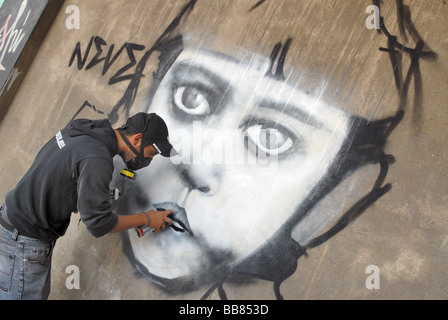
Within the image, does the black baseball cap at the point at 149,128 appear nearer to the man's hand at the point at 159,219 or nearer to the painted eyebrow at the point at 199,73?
the man's hand at the point at 159,219

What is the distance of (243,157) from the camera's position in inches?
121

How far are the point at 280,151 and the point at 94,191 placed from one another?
1407mm

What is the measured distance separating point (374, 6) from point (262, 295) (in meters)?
2.33

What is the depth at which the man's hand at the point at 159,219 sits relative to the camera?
2.81m

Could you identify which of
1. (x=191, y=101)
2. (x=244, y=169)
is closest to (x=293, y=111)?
(x=244, y=169)

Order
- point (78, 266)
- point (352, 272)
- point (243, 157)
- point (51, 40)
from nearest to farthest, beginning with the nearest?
point (352, 272) < point (243, 157) < point (78, 266) < point (51, 40)

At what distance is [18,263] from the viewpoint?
8.52ft

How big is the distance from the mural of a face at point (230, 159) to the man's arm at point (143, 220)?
0.75 feet

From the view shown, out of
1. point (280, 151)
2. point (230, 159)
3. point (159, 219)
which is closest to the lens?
point (159, 219)

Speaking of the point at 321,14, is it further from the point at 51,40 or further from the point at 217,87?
the point at 51,40

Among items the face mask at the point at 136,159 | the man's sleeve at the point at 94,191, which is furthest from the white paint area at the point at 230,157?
the man's sleeve at the point at 94,191

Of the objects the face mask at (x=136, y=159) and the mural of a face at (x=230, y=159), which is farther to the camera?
the mural of a face at (x=230, y=159)

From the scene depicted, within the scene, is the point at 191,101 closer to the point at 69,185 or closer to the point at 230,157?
the point at 230,157
